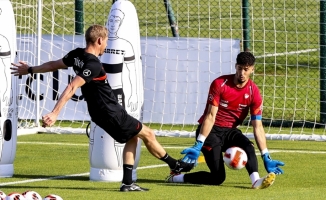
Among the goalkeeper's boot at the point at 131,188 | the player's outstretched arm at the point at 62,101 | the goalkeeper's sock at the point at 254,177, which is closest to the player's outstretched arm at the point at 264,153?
the goalkeeper's sock at the point at 254,177

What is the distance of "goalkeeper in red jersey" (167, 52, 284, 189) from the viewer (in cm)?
1005

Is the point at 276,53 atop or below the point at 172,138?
atop

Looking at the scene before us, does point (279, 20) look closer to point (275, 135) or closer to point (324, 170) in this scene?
point (275, 135)

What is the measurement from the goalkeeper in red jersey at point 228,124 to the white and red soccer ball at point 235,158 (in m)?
0.14

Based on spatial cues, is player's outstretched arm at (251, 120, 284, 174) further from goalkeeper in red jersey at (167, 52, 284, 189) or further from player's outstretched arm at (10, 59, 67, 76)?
player's outstretched arm at (10, 59, 67, 76)

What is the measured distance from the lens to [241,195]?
9.26m

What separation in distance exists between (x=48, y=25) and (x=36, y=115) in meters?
3.15

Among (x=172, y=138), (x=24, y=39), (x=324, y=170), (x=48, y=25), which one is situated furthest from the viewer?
(x=48, y=25)

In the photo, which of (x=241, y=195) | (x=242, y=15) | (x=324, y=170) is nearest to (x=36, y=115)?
(x=242, y=15)

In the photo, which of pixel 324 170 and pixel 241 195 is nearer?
pixel 241 195

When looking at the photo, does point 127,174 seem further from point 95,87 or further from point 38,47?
point 38,47

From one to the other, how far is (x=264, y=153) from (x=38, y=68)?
270 centimetres

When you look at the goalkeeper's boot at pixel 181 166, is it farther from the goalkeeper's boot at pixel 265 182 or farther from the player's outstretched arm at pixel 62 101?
the player's outstretched arm at pixel 62 101

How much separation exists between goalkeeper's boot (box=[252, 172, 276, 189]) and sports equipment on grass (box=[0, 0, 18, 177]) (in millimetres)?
3059
